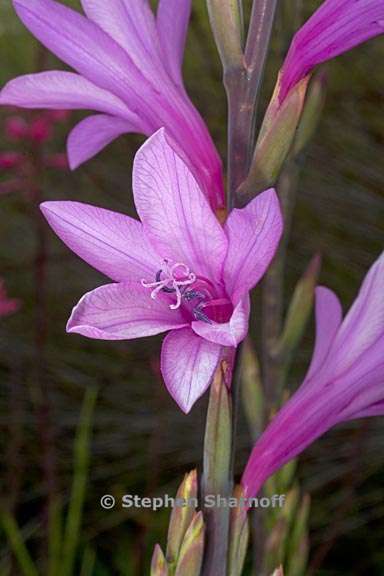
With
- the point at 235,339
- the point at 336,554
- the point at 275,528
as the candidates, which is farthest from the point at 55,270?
the point at 235,339

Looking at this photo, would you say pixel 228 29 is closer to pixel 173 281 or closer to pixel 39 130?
pixel 173 281

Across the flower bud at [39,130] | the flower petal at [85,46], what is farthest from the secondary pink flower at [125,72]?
the flower bud at [39,130]

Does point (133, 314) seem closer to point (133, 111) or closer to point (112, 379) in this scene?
point (133, 111)

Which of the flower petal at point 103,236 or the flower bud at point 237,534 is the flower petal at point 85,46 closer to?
the flower petal at point 103,236

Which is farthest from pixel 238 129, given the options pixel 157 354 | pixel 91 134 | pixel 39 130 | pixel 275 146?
pixel 157 354

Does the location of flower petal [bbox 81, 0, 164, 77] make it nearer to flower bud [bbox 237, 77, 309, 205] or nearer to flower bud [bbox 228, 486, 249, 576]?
flower bud [bbox 237, 77, 309, 205]

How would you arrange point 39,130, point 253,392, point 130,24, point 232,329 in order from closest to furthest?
point 232,329 → point 130,24 → point 253,392 → point 39,130
